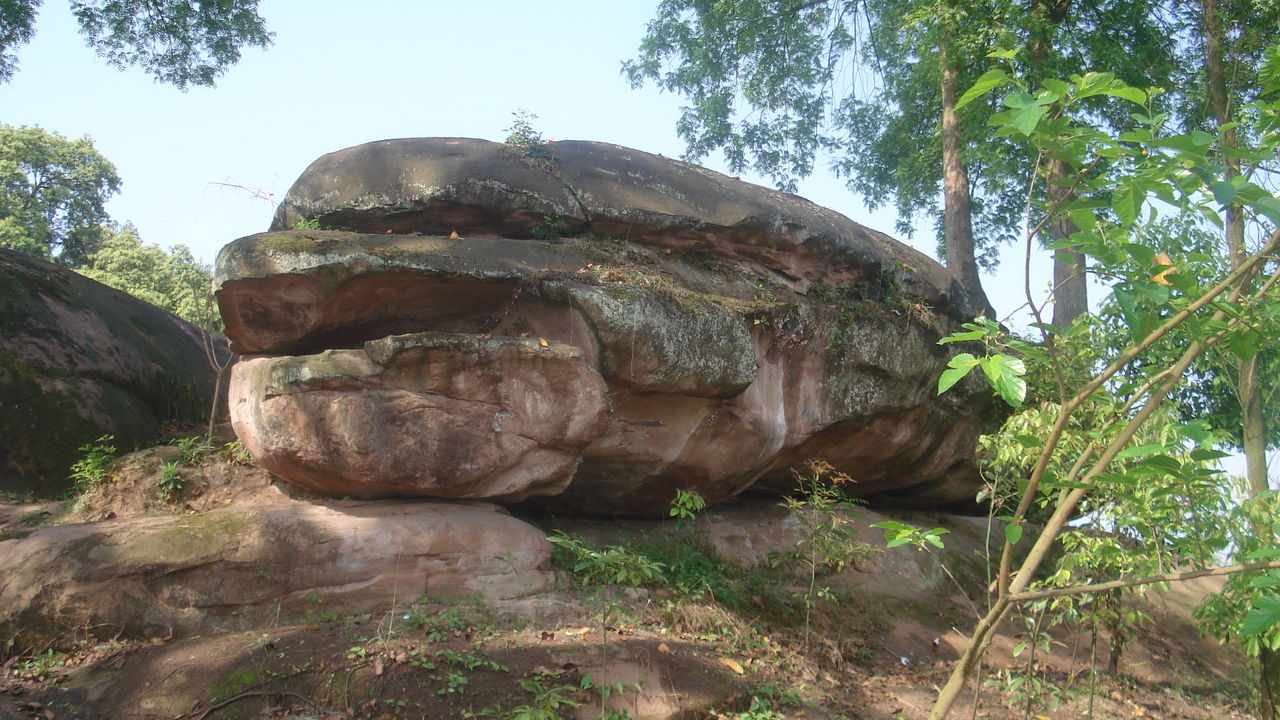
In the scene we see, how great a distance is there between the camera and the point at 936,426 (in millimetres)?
10188

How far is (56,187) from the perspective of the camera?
2050 cm

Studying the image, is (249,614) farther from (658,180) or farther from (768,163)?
(768,163)

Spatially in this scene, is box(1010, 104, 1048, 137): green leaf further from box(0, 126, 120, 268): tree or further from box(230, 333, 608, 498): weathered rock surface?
box(0, 126, 120, 268): tree

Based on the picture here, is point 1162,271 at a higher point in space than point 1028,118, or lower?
lower

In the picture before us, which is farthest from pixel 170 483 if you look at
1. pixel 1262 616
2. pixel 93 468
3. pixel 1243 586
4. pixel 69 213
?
pixel 69 213

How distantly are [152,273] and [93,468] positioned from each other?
10.7m

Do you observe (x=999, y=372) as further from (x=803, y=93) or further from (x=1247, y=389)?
(x=803, y=93)

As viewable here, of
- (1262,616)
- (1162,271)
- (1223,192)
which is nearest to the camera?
(1262,616)

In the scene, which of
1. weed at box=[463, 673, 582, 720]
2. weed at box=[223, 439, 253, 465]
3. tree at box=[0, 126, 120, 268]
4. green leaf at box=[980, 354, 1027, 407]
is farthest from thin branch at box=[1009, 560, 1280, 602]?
tree at box=[0, 126, 120, 268]

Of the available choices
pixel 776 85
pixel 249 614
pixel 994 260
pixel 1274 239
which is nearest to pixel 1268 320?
pixel 1274 239

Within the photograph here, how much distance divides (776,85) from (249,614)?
13.6 metres

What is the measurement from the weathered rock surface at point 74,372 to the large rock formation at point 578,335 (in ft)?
7.40

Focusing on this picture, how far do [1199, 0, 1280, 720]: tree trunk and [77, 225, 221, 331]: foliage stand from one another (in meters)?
11.7

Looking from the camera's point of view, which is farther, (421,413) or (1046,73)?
(1046,73)
